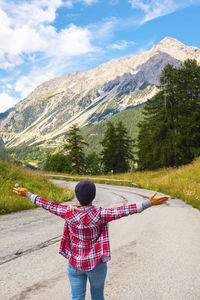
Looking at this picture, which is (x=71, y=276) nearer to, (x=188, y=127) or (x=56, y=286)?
(x=56, y=286)

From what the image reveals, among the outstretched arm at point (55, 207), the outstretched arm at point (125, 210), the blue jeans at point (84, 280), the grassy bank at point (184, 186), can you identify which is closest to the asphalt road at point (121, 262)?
the blue jeans at point (84, 280)

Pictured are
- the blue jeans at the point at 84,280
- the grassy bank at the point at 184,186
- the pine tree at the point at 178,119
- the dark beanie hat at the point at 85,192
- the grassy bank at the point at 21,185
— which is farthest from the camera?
the pine tree at the point at 178,119

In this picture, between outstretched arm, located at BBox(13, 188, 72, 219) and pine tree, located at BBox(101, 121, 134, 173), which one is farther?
pine tree, located at BBox(101, 121, 134, 173)

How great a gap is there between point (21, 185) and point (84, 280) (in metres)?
10.8

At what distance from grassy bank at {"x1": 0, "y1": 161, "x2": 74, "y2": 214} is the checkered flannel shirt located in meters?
7.64

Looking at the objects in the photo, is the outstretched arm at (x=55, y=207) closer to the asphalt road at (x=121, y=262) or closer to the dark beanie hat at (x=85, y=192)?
the dark beanie hat at (x=85, y=192)

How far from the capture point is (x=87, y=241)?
273 centimetres

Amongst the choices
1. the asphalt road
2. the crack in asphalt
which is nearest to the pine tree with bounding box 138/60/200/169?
the asphalt road

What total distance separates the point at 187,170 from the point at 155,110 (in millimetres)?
14668

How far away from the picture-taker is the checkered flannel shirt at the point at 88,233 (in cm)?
263

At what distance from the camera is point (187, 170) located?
21516 mm

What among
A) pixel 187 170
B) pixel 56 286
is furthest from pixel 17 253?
pixel 187 170

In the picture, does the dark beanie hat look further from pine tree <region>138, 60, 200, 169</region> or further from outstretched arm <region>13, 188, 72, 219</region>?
pine tree <region>138, 60, 200, 169</region>

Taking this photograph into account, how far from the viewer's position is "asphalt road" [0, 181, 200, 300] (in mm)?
3695
